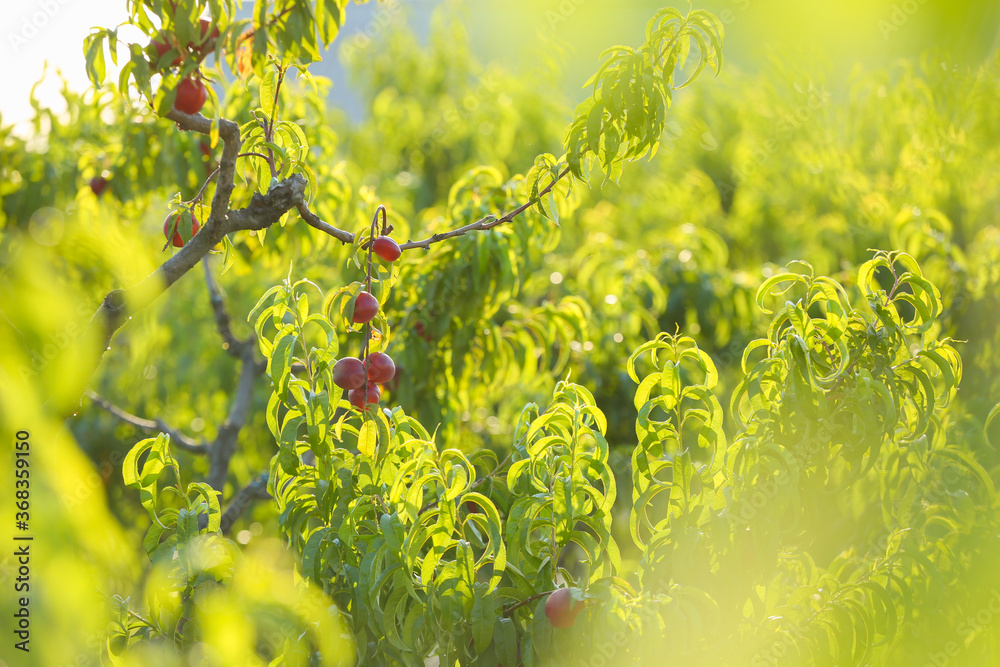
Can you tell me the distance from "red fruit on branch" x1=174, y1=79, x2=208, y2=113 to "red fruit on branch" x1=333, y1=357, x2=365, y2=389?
21.5 inches

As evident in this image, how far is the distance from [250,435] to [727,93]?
691 cm

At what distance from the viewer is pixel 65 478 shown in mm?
369

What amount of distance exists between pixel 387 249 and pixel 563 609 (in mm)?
767

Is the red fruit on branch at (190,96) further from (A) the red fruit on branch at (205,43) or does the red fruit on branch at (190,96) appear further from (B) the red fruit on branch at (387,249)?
(B) the red fruit on branch at (387,249)

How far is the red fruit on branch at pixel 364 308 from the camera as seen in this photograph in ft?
4.69

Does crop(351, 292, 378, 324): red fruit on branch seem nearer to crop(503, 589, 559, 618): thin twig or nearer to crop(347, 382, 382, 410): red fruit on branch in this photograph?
crop(347, 382, 382, 410): red fruit on branch

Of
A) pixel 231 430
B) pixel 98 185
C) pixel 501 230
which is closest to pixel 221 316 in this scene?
pixel 231 430

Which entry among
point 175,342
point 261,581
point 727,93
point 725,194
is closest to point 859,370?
point 261,581

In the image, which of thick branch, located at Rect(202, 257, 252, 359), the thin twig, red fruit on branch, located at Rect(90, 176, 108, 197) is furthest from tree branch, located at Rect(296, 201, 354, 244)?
red fruit on branch, located at Rect(90, 176, 108, 197)

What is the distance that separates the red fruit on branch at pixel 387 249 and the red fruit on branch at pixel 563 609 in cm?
72

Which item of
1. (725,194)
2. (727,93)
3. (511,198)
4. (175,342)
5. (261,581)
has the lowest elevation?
(261,581)

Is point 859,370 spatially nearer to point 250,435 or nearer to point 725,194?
point 250,435

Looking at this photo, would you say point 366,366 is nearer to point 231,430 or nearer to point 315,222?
point 315,222

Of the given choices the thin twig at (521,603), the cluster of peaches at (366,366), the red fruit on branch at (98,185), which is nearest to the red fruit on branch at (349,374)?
the cluster of peaches at (366,366)
